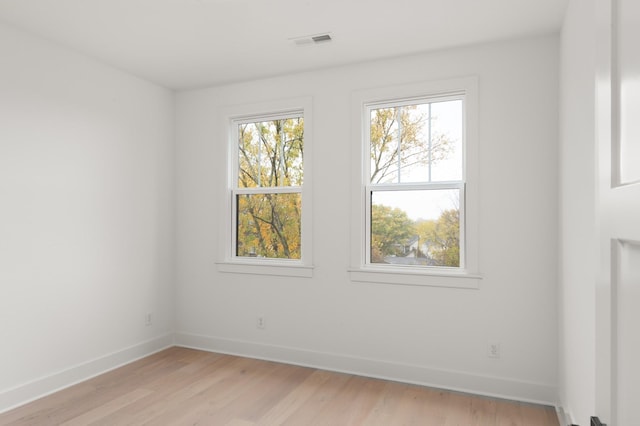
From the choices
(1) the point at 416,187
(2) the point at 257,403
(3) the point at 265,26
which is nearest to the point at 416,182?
(1) the point at 416,187

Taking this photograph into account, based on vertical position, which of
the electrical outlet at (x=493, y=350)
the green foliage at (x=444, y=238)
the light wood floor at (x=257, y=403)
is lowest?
the light wood floor at (x=257, y=403)

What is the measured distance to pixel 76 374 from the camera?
335 cm

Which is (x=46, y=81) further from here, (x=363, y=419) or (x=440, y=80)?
(x=363, y=419)

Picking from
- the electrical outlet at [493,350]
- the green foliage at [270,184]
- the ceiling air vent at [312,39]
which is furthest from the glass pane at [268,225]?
the electrical outlet at [493,350]

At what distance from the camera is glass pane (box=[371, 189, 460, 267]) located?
3379 millimetres

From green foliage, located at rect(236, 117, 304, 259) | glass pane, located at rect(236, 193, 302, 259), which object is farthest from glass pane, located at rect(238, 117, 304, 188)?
glass pane, located at rect(236, 193, 302, 259)

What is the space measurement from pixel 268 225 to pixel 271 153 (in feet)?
2.32

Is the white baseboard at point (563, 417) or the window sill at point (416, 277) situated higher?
A: the window sill at point (416, 277)

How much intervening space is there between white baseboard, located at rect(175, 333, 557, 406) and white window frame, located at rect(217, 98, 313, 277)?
0.72 metres

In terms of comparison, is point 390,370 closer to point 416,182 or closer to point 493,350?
point 493,350

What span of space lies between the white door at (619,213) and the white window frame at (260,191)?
3.06 m

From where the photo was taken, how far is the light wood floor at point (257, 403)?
275 centimetres

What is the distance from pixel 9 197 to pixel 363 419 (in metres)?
2.86

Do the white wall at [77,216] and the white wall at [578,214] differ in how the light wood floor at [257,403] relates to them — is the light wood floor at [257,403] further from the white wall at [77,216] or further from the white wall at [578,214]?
the white wall at [578,214]
